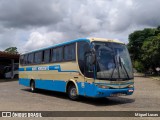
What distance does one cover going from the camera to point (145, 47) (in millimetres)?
47000

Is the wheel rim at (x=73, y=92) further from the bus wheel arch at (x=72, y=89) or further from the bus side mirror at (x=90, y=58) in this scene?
the bus side mirror at (x=90, y=58)

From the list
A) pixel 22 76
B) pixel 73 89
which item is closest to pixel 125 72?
pixel 73 89

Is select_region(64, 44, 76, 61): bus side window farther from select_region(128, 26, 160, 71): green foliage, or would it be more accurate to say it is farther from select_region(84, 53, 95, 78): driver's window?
select_region(128, 26, 160, 71): green foliage

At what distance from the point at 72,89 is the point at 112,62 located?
9.66ft

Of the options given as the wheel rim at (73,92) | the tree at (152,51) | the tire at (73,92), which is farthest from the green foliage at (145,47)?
the wheel rim at (73,92)

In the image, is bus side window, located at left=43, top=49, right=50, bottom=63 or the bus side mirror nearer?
the bus side mirror

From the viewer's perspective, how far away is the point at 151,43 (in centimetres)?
4609

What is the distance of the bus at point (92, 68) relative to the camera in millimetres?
12133

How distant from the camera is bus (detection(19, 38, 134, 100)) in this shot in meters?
12.1

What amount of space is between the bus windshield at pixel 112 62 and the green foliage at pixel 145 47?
1281 inches

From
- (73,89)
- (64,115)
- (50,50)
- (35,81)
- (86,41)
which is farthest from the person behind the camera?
(35,81)

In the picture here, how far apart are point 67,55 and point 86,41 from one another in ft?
6.55

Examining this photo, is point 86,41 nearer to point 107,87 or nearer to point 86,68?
point 86,68

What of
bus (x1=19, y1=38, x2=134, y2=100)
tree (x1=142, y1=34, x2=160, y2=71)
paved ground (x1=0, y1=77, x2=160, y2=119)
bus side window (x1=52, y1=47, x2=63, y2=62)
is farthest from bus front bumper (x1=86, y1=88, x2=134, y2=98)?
tree (x1=142, y1=34, x2=160, y2=71)
